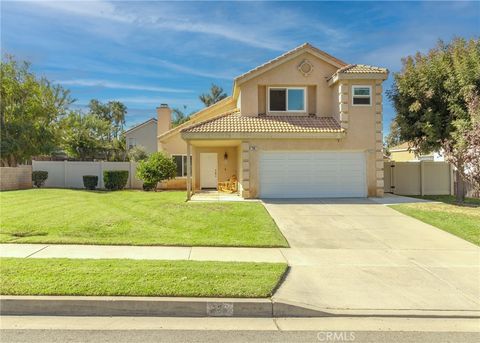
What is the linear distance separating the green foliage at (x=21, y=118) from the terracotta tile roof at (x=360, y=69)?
1990 centimetres

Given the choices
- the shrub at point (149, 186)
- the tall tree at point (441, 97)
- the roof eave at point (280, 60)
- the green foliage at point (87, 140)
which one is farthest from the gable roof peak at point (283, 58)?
the green foliage at point (87, 140)

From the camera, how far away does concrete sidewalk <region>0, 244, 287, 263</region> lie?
7566 millimetres

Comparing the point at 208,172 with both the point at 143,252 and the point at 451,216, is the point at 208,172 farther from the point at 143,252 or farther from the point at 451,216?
the point at 143,252

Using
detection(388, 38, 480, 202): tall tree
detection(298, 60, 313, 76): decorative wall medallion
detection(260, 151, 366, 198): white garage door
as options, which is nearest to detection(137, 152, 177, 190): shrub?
detection(260, 151, 366, 198): white garage door

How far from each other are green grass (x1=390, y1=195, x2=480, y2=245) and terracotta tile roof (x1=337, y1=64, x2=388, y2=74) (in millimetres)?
6449

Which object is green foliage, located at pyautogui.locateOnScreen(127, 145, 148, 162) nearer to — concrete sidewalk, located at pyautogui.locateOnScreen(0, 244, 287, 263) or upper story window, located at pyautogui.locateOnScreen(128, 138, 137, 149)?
upper story window, located at pyautogui.locateOnScreen(128, 138, 137, 149)

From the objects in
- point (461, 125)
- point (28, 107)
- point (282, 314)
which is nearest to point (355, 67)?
point (461, 125)

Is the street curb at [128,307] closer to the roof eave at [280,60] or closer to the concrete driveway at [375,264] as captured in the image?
the concrete driveway at [375,264]

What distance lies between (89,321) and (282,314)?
8.68 ft

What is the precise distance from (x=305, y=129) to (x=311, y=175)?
84.3 inches

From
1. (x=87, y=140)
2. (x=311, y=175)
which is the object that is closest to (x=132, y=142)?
(x=87, y=140)

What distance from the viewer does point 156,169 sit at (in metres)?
20.4

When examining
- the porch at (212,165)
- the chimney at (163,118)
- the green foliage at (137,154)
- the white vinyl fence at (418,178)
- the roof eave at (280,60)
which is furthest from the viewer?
the green foliage at (137,154)

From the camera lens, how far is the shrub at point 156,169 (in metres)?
20.4
